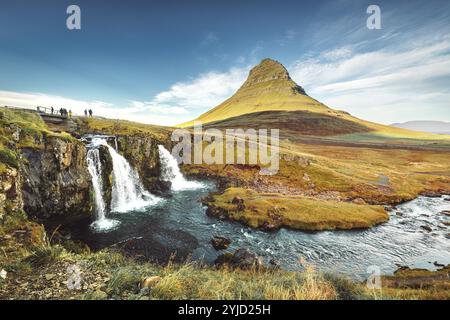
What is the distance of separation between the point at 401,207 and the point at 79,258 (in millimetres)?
47005

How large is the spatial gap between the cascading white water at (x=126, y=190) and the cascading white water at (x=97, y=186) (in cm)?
239

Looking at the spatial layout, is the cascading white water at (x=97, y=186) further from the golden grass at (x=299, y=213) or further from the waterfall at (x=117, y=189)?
the golden grass at (x=299, y=213)

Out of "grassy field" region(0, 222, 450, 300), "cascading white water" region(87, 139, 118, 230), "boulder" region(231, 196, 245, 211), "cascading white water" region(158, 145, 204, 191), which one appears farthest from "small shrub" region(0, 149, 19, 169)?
"cascading white water" region(158, 145, 204, 191)

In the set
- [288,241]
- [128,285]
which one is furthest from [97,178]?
[128,285]

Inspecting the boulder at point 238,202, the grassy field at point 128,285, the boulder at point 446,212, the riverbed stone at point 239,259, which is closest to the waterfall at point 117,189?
the boulder at point 238,202

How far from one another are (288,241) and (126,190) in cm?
2508

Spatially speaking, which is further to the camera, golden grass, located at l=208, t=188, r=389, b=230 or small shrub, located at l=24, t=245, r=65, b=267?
golden grass, located at l=208, t=188, r=389, b=230

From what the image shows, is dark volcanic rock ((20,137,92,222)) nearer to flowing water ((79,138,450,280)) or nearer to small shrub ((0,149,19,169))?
small shrub ((0,149,19,169))

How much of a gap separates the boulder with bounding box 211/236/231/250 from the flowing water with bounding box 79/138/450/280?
1.67 ft

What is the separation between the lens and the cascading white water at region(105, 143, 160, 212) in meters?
32.5

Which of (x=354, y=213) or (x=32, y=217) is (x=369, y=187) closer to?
(x=354, y=213)

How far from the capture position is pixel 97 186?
29.8m

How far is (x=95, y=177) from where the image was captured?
1183 inches

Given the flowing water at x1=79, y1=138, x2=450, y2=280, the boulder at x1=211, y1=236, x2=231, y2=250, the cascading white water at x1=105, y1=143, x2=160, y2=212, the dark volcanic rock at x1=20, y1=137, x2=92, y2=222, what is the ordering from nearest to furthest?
the flowing water at x1=79, y1=138, x2=450, y2=280 → the dark volcanic rock at x1=20, y1=137, x2=92, y2=222 → the boulder at x1=211, y1=236, x2=231, y2=250 → the cascading white water at x1=105, y1=143, x2=160, y2=212
